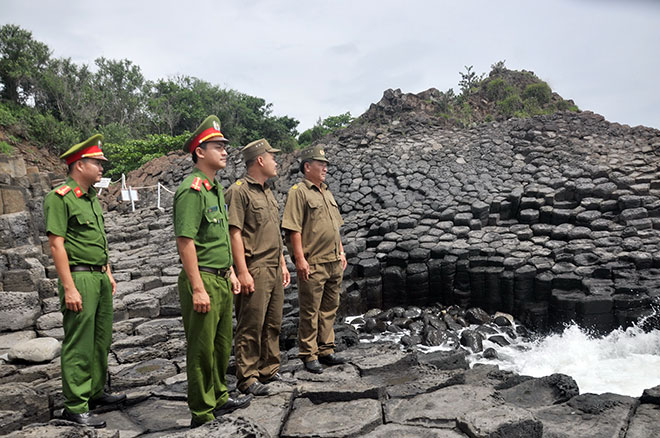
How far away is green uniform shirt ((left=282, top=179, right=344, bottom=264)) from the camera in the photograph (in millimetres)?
4605

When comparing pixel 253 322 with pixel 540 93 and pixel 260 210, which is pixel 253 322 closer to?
pixel 260 210

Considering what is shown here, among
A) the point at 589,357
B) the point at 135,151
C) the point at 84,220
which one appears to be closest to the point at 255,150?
the point at 84,220

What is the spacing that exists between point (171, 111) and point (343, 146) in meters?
21.8

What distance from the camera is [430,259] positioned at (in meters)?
11.0

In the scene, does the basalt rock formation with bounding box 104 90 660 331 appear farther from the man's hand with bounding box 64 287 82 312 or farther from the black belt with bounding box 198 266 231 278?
the man's hand with bounding box 64 287 82 312

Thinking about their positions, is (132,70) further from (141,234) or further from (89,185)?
(89,185)

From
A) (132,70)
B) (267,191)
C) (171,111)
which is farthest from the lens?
(132,70)

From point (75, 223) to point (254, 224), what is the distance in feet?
4.33

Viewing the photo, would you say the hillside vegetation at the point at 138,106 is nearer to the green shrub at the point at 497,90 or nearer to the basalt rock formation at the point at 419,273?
the green shrub at the point at 497,90

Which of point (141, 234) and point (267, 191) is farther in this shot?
point (141, 234)

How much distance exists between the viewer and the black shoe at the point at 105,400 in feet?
11.9

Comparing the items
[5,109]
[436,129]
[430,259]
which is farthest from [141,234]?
[5,109]

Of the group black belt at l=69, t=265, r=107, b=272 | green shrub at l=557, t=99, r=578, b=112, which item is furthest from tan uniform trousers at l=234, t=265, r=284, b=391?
green shrub at l=557, t=99, r=578, b=112

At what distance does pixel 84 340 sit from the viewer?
329 centimetres
